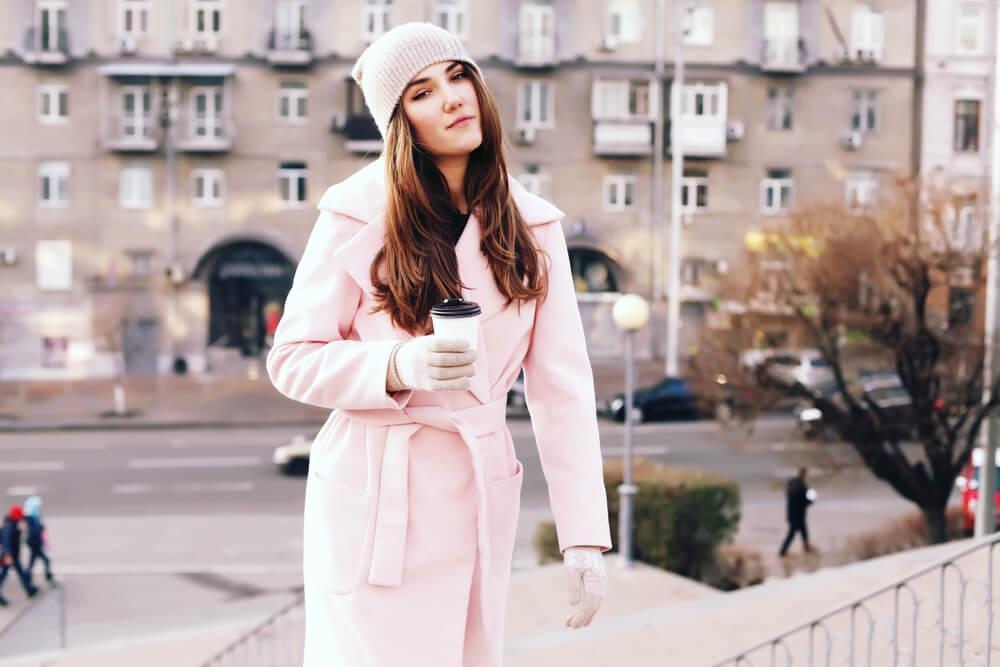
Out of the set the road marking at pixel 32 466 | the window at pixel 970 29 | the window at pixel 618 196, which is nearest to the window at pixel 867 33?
the window at pixel 970 29

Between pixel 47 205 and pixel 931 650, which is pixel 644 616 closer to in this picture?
pixel 931 650

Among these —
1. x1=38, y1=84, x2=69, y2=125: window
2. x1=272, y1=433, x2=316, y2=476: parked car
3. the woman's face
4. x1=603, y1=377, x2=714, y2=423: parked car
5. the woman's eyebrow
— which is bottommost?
x1=272, y1=433, x2=316, y2=476: parked car

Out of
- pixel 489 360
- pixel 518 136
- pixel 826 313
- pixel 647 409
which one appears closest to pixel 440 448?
pixel 489 360

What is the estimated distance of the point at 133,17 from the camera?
27.6m

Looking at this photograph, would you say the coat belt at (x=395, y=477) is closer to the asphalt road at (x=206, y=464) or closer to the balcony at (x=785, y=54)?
the asphalt road at (x=206, y=464)

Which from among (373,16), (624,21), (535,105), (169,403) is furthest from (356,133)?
(169,403)

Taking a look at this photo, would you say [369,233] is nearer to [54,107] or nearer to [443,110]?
[443,110]

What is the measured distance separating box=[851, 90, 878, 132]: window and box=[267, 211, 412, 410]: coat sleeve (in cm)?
2843

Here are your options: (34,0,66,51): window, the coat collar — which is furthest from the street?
the coat collar

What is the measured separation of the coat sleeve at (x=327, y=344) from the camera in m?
2.06

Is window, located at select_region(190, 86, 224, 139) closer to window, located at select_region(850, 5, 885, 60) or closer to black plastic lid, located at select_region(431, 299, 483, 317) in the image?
window, located at select_region(850, 5, 885, 60)

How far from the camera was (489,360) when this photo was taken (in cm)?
223

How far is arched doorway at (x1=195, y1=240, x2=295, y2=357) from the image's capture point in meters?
28.5

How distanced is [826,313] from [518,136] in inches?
562
